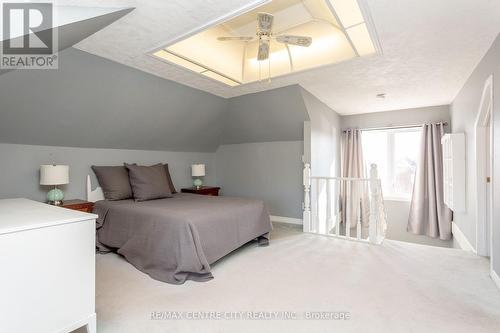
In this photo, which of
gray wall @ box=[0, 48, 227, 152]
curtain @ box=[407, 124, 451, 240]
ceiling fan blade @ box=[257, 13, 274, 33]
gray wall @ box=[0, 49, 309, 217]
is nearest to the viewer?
ceiling fan blade @ box=[257, 13, 274, 33]

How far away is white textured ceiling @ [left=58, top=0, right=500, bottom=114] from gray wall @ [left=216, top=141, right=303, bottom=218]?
1.26 m

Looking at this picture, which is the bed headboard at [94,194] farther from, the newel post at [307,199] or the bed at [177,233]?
the newel post at [307,199]

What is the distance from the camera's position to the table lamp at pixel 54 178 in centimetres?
289

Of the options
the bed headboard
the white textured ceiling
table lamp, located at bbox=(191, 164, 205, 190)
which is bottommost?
the bed headboard

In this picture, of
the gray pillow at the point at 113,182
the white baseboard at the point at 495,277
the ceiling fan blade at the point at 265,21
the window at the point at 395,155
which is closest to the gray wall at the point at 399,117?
the window at the point at 395,155

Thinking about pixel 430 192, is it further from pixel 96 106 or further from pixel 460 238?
pixel 96 106

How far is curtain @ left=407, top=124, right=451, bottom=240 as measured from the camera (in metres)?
4.54

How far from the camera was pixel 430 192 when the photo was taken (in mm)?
4613

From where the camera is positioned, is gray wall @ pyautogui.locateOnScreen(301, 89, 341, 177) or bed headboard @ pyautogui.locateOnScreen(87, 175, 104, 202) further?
gray wall @ pyautogui.locateOnScreen(301, 89, 341, 177)

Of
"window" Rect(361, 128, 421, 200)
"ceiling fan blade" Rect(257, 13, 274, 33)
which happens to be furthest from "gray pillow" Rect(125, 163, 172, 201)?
"window" Rect(361, 128, 421, 200)

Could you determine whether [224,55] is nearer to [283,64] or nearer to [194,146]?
[283,64]

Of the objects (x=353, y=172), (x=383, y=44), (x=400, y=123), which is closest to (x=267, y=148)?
(x=353, y=172)

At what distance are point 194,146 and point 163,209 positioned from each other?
8.03 ft

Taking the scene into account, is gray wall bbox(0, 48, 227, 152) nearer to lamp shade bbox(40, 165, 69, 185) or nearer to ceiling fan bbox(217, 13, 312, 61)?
lamp shade bbox(40, 165, 69, 185)
